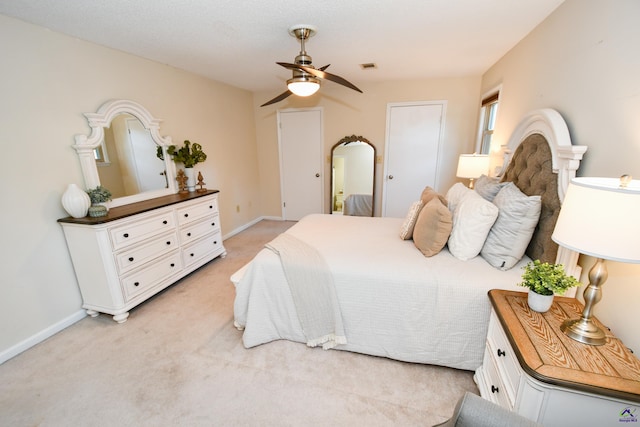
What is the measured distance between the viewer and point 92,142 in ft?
7.68

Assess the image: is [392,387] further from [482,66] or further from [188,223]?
[482,66]

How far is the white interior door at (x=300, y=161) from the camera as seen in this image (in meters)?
4.64

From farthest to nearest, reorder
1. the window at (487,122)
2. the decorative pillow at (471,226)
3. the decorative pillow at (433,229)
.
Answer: the window at (487,122), the decorative pillow at (433,229), the decorative pillow at (471,226)

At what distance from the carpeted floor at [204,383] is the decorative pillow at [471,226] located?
79 cm

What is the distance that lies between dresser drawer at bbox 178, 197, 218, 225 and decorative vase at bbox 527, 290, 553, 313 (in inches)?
117

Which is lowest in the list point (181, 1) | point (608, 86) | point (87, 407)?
point (87, 407)

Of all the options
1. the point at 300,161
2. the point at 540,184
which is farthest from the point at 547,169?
the point at 300,161

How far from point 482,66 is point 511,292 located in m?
3.10

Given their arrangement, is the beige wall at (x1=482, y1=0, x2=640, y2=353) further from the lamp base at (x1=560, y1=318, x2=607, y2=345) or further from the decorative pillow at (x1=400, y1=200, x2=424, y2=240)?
the decorative pillow at (x1=400, y1=200, x2=424, y2=240)

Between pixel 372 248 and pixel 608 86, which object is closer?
pixel 608 86

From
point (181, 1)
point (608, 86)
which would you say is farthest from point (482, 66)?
point (181, 1)

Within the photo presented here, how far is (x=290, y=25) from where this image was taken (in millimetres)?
2113

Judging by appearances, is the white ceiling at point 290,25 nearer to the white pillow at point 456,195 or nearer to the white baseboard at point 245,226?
the white pillow at point 456,195

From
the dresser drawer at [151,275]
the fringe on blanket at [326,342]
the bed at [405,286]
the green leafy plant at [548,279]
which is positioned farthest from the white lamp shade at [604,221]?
the dresser drawer at [151,275]
